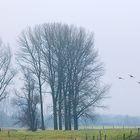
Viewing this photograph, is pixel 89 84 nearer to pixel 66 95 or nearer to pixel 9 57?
pixel 66 95

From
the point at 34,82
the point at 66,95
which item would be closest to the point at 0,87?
the point at 34,82

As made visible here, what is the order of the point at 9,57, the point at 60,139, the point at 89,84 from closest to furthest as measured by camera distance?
the point at 60,139 → the point at 89,84 → the point at 9,57

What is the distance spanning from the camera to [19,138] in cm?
4981

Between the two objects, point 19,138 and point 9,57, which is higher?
point 9,57

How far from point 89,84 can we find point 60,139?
20466 millimetres

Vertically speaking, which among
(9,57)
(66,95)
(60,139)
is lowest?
(60,139)

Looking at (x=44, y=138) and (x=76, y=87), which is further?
(x=76, y=87)

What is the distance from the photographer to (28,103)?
2726 inches

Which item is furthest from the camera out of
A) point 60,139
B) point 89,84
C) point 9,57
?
point 9,57

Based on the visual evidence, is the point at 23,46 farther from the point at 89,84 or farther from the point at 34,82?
the point at 89,84

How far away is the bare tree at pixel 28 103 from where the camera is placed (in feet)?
227

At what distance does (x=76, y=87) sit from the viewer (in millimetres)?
68188

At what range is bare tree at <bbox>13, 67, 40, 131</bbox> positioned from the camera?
227 feet

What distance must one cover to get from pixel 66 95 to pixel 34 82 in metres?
4.84
